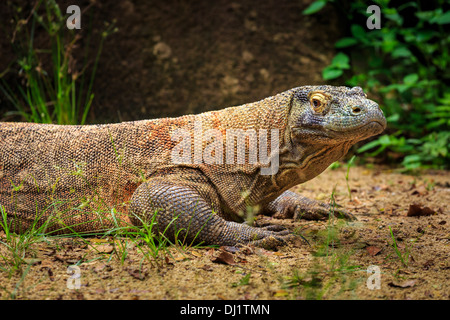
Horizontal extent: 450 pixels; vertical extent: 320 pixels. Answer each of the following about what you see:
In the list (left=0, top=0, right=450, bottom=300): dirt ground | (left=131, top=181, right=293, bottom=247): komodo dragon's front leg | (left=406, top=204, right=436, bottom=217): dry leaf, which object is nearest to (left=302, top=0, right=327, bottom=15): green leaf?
(left=0, top=0, right=450, bottom=300): dirt ground

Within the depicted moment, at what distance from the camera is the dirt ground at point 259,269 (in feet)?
9.52

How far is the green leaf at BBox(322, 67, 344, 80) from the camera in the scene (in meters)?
8.12

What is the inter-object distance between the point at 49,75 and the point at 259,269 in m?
5.12

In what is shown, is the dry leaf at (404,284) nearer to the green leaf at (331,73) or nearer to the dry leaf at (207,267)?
the dry leaf at (207,267)

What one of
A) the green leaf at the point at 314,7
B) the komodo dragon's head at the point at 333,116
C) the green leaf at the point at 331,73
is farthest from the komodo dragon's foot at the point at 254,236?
the green leaf at the point at 314,7

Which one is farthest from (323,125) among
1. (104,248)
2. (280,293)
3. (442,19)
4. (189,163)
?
(442,19)

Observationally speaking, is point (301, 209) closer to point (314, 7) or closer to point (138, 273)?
point (138, 273)

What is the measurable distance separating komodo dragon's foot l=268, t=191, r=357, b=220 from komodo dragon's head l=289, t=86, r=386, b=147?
3.58ft

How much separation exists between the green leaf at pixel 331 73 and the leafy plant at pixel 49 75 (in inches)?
145

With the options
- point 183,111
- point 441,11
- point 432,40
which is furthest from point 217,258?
point 432,40

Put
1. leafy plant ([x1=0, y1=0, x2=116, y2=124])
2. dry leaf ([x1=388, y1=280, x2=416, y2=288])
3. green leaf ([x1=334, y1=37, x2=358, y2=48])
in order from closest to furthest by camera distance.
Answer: dry leaf ([x1=388, y1=280, x2=416, y2=288]) → leafy plant ([x1=0, y1=0, x2=116, y2=124]) → green leaf ([x1=334, y1=37, x2=358, y2=48])

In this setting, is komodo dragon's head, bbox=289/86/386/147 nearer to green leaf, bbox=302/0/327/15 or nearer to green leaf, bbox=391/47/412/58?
green leaf, bbox=302/0/327/15

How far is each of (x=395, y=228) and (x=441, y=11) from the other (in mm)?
5409

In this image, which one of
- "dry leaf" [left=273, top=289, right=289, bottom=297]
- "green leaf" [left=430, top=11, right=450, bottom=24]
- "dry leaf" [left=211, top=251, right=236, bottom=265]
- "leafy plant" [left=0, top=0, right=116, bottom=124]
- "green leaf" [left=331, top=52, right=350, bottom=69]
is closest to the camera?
"dry leaf" [left=273, top=289, right=289, bottom=297]
